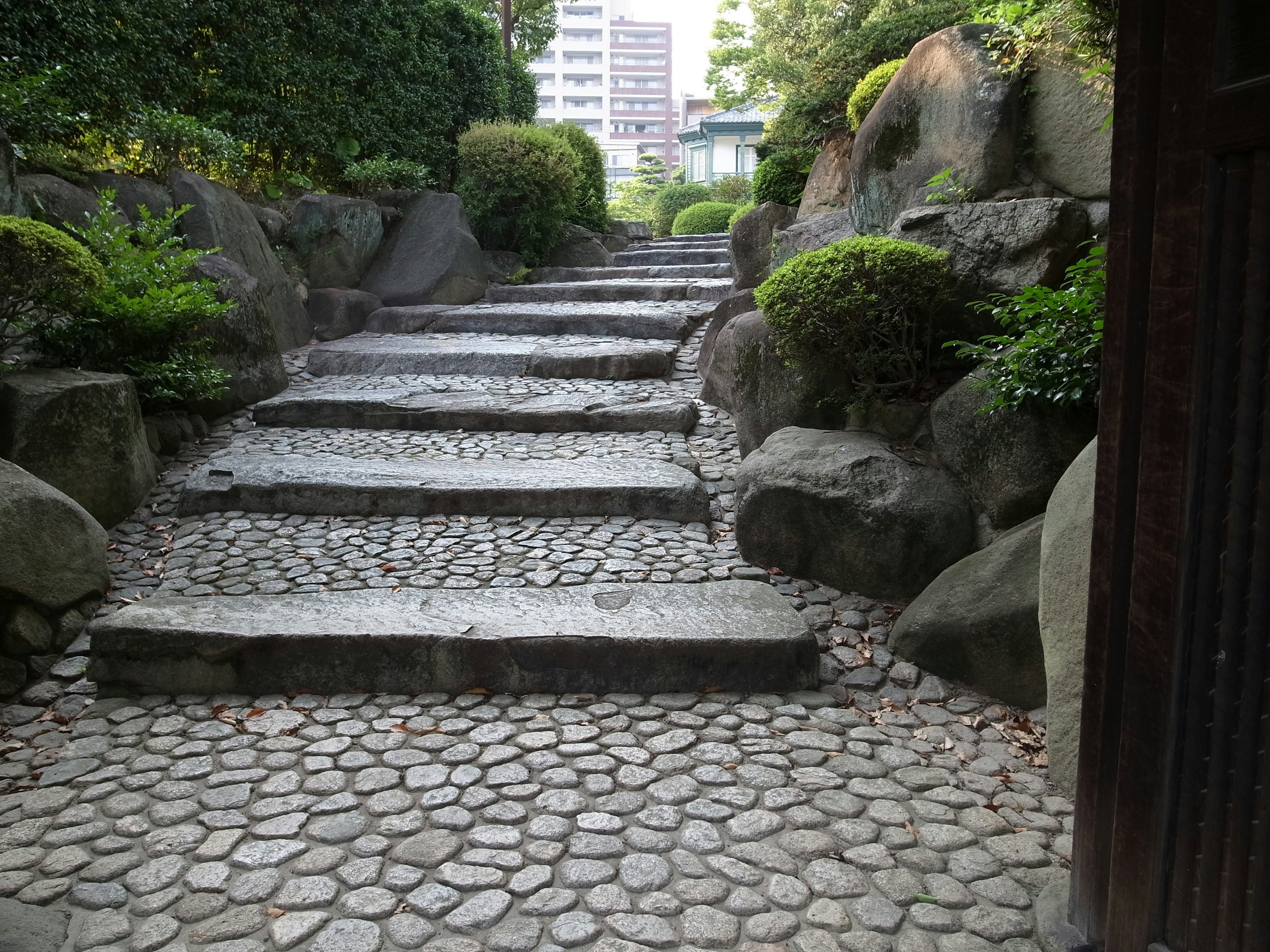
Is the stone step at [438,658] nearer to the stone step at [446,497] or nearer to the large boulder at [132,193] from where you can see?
the stone step at [446,497]

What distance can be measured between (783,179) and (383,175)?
4.73 m

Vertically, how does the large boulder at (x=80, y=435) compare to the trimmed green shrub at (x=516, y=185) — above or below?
below

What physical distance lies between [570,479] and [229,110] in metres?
7.23

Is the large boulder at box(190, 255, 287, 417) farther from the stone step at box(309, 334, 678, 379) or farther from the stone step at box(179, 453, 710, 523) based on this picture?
the stone step at box(179, 453, 710, 523)

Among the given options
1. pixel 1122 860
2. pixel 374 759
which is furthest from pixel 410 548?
pixel 1122 860

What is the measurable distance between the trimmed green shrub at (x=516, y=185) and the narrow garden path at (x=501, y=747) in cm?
656

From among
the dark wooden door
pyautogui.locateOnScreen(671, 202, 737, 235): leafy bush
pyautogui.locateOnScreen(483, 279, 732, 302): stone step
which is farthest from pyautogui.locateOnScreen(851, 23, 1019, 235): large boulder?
pyautogui.locateOnScreen(671, 202, 737, 235): leafy bush

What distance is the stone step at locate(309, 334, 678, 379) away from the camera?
791cm

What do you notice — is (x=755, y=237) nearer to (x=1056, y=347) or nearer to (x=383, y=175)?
(x=383, y=175)

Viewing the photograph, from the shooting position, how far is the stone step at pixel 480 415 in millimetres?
6652

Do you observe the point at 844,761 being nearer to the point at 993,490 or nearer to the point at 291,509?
the point at 993,490

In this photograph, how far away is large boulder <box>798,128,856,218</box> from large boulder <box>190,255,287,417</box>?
4934 millimetres

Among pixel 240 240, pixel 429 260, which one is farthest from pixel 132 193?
pixel 429 260

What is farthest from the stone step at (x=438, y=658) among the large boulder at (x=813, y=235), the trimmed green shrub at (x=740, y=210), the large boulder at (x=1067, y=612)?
the trimmed green shrub at (x=740, y=210)
